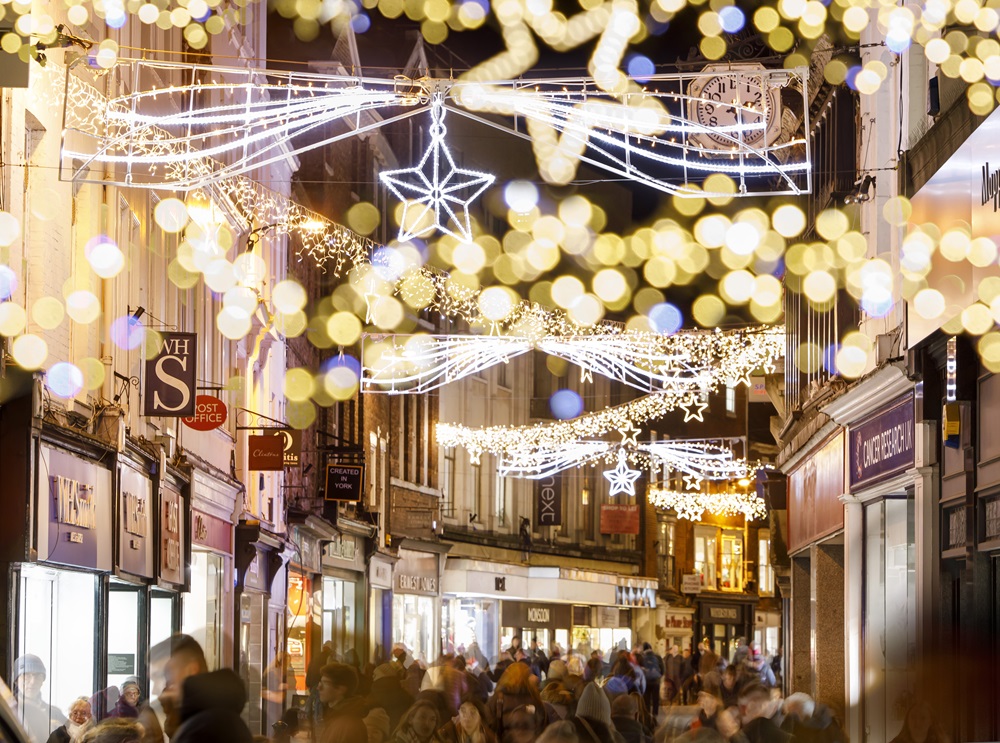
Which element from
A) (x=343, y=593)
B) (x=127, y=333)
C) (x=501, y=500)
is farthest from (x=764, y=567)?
(x=127, y=333)

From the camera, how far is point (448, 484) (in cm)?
4906

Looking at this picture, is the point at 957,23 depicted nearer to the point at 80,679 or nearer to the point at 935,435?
the point at 935,435

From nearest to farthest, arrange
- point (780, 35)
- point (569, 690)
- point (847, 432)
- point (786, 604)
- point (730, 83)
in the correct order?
point (569, 690)
point (730, 83)
point (847, 432)
point (780, 35)
point (786, 604)

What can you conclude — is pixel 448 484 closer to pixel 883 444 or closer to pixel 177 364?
pixel 177 364

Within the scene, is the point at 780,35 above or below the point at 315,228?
above

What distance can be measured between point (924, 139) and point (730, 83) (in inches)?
88.1

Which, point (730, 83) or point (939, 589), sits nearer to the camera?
point (939, 589)

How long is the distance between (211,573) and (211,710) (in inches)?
717

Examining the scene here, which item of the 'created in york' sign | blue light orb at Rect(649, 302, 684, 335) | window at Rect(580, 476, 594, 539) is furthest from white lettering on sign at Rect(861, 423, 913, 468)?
blue light orb at Rect(649, 302, 684, 335)

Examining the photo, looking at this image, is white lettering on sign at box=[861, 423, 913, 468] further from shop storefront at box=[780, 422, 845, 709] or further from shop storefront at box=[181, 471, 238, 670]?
shop storefront at box=[181, 471, 238, 670]

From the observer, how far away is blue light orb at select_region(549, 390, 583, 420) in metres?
56.9

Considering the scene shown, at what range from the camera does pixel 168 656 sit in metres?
7.95

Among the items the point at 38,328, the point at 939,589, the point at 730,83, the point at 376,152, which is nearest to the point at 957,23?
the point at 730,83

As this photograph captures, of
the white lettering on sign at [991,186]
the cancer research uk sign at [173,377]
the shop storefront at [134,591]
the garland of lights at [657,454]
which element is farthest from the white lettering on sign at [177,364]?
the garland of lights at [657,454]
